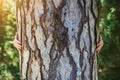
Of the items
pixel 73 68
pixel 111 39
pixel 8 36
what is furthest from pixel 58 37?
pixel 8 36

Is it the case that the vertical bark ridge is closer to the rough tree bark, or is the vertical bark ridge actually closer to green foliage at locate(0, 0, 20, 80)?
the rough tree bark

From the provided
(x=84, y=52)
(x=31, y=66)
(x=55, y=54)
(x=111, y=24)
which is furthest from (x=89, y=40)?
(x=111, y=24)

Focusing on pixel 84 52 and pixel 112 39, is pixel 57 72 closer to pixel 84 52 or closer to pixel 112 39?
pixel 84 52

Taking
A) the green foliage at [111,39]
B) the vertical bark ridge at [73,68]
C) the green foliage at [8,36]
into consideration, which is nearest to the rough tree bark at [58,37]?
the vertical bark ridge at [73,68]

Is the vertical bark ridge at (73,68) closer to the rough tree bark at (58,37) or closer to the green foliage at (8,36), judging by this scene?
the rough tree bark at (58,37)

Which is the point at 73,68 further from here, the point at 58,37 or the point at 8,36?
the point at 8,36

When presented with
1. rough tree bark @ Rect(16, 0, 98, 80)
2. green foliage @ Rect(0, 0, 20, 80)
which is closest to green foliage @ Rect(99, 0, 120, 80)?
green foliage @ Rect(0, 0, 20, 80)
